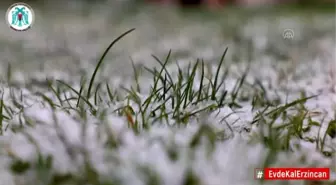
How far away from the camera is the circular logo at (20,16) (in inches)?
89.7

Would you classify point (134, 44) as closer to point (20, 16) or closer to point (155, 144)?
point (20, 16)

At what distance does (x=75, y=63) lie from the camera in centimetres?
371

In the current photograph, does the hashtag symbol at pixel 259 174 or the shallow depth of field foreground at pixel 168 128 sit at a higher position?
the shallow depth of field foreground at pixel 168 128

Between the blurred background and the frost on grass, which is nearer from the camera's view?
the frost on grass

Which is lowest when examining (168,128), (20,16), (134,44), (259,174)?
(259,174)

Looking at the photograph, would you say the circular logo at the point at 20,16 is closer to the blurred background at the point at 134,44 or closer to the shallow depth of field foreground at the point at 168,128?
the shallow depth of field foreground at the point at 168,128

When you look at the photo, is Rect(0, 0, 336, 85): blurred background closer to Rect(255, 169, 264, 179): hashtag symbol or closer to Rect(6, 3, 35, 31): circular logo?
Rect(6, 3, 35, 31): circular logo

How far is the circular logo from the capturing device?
2277mm

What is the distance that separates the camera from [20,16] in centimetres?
237

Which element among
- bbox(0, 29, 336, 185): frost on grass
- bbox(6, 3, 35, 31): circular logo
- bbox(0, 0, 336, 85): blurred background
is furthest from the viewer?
bbox(0, 0, 336, 85): blurred background

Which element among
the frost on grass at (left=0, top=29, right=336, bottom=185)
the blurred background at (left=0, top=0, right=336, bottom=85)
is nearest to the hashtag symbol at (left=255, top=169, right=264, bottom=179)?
the frost on grass at (left=0, top=29, right=336, bottom=185)

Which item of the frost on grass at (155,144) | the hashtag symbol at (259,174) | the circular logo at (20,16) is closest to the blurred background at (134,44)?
the circular logo at (20,16)

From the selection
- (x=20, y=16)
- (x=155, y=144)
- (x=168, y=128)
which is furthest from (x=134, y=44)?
(x=155, y=144)

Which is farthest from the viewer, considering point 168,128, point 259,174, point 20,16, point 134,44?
point 134,44
